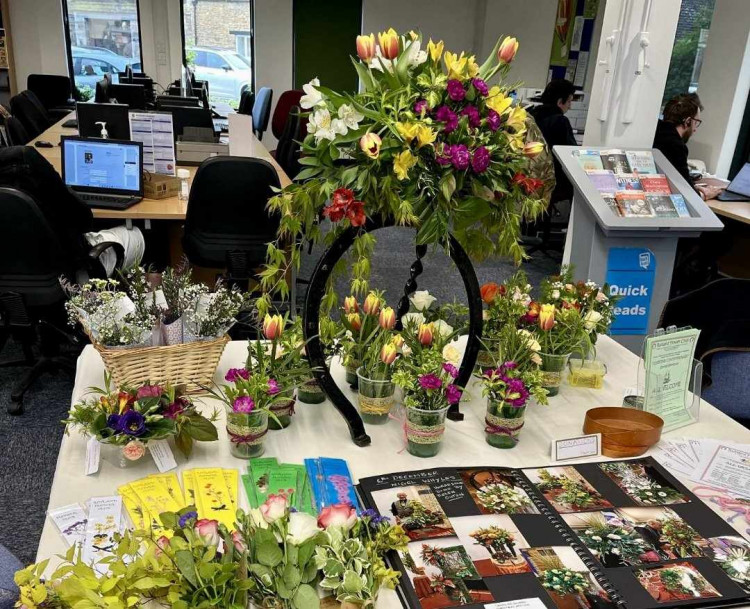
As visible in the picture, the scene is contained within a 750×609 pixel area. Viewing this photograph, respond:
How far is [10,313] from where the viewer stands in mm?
2766

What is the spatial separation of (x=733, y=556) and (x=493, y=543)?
42 cm

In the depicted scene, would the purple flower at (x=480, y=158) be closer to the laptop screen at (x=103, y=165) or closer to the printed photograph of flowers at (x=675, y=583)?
the printed photograph of flowers at (x=675, y=583)

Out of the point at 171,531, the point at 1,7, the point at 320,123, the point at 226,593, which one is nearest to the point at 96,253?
the point at 320,123

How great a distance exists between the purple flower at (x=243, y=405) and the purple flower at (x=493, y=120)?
0.72 m

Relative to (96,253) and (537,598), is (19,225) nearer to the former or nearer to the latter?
(96,253)

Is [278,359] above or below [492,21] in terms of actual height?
below

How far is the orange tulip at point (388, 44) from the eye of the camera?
4.11 feet

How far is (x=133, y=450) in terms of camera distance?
4.18 ft

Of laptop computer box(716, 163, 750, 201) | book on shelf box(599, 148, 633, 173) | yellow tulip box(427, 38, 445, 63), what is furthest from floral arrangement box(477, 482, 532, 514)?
laptop computer box(716, 163, 750, 201)

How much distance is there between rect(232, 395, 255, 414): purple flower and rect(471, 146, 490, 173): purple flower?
2.09 feet

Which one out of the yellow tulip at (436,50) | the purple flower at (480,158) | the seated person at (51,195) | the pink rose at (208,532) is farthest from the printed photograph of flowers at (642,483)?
the seated person at (51,195)

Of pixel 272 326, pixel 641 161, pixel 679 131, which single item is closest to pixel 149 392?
pixel 272 326

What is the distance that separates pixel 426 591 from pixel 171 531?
411mm

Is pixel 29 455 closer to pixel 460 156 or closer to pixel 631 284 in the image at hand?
pixel 460 156
